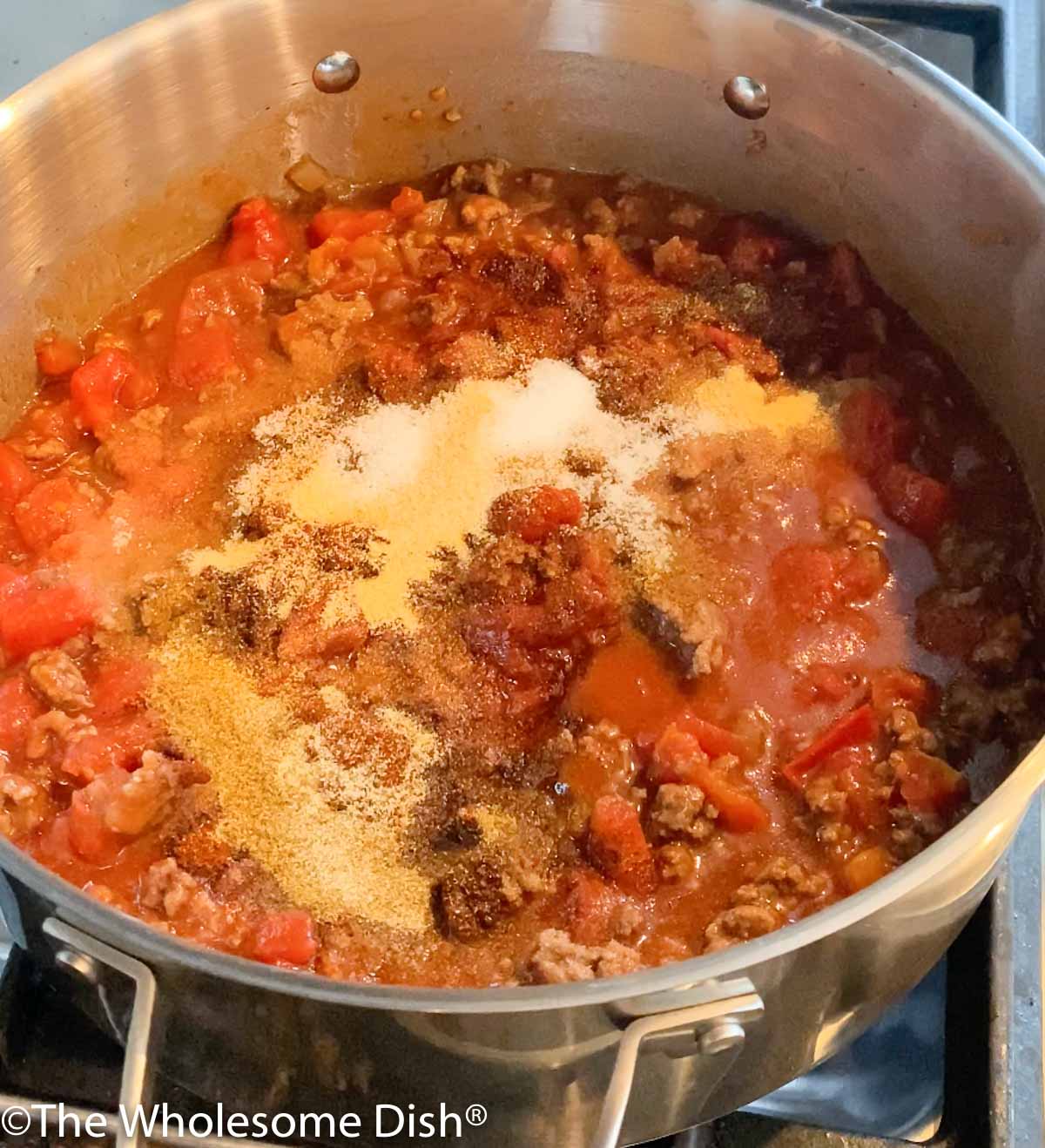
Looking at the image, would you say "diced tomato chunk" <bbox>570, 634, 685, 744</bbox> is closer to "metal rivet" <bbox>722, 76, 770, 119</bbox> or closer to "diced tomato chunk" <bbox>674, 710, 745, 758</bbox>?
"diced tomato chunk" <bbox>674, 710, 745, 758</bbox>

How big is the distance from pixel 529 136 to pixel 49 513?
5.25ft

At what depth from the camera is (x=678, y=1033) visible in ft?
4.88

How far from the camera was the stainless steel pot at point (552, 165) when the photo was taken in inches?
58.4

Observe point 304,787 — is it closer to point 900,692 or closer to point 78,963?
point 78,963

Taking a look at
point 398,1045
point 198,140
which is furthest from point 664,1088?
point 198,140

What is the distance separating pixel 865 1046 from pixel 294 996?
1.14 metres

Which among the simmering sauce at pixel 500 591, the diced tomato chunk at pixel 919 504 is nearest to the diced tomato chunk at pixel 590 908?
the simmering sauce at pixel 500 591

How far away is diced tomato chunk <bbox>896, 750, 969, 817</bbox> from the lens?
2.22 m

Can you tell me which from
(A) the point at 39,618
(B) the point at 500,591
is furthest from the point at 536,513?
(A) the point at 39,618

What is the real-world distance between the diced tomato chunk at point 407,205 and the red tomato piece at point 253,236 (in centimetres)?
32

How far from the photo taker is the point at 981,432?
9.15 feet

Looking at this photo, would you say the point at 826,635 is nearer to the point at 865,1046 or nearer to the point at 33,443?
the point at 865,1046

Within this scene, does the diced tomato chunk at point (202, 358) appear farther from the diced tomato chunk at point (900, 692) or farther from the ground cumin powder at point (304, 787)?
the diced tomato chunk at point (900, 692)

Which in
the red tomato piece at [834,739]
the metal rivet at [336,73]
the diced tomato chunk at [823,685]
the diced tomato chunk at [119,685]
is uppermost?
the metal rivet at [336,73]
